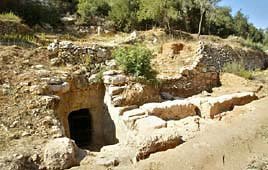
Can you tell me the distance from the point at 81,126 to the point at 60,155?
4632 mm

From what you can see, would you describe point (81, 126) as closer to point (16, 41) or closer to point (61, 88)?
point (61, 88)

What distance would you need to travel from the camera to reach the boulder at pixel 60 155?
7.04m

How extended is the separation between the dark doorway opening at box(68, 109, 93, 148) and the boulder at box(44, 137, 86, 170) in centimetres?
348

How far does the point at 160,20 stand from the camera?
2152 centimetres

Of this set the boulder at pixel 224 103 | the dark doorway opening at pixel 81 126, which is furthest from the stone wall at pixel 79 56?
the boulder at pixel 224 103

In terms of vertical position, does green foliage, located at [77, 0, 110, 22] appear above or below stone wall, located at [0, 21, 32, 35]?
above

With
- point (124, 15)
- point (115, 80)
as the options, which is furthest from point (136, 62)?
point (124, 15)

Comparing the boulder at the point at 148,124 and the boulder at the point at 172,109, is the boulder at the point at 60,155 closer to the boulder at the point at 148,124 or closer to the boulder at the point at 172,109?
the boulder at the point at 148,124

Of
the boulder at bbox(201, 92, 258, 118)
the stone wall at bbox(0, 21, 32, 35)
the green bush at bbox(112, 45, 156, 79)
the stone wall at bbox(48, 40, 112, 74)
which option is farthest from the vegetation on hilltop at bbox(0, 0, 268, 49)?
the boulder at bbox(201, 92, 258, 118)

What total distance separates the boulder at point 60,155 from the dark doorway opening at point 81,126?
3.48 m

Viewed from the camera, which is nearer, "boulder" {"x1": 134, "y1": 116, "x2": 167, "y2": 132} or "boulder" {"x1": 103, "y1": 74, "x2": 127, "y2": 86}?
"boulder" {"x1": 134, "y1": 116, "x2": 167, "y2": 132}

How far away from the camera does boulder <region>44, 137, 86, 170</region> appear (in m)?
7.04

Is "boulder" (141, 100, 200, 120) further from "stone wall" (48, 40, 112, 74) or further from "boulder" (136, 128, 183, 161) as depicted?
"stone wall" (48, 40, 112, 74)

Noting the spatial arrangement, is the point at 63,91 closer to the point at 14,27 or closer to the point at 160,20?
the point at 14,27
